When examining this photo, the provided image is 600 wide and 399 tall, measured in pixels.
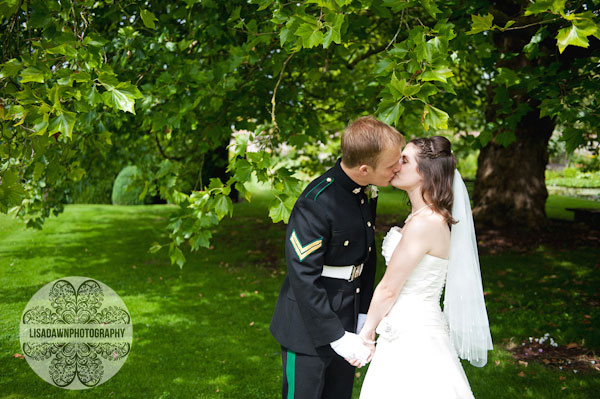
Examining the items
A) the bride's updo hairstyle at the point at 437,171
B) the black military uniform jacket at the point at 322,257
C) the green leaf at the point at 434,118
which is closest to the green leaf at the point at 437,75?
the green leaf at the point at 434,118

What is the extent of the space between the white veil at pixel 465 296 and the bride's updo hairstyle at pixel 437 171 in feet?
0.43

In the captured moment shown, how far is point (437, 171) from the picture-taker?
2725 millimetres

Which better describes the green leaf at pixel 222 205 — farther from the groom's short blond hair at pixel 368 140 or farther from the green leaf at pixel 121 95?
the groom's short blond hair at pixel 368 140

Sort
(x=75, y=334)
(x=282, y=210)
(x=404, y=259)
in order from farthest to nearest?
1. (x=75, y=334)
2. (x=282, y=210)
3. (x=404, y=259)

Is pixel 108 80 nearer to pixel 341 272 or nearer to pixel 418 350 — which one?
pixel 341 272

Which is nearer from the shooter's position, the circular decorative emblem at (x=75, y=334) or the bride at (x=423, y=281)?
the bride at (x=423, y=281)

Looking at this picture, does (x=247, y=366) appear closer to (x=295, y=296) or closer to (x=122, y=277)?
(x=295, y=296)

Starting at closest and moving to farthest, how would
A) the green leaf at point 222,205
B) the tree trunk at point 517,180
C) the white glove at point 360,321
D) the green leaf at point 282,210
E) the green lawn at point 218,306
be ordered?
the white glove at point 360,321
the green leaf at point 282,210
the green leaf at point 222,205
the green lawn at point 218,306
the tree trunk at point 517,180

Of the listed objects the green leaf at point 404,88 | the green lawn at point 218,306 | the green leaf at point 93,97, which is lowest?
the green lawn at point 218,306

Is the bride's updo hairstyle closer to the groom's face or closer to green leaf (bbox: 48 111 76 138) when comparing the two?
the groom's face

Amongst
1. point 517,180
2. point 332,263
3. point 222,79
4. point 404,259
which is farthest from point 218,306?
point 517,180

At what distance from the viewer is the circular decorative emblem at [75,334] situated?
5.02 metres

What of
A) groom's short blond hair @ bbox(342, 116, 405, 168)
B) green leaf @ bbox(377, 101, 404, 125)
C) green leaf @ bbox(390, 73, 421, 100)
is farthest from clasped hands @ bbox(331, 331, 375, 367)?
green leaf @ bbox(390, 73, 421, 100)

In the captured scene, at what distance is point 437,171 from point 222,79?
2203 millimetres
